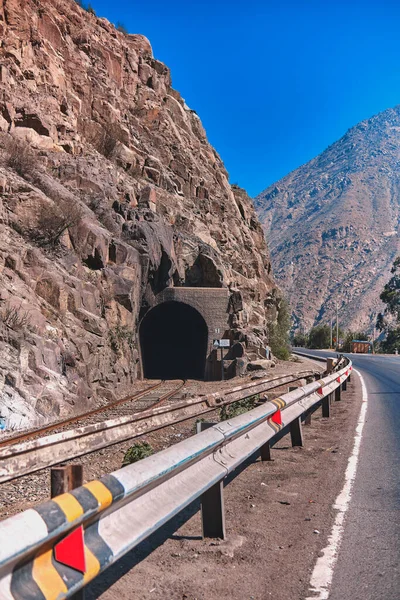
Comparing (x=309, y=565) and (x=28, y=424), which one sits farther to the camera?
(x=28, y=424)

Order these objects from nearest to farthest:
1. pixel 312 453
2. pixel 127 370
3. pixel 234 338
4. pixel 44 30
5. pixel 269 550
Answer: pixel 269 550, pixel 312 453, pixel 127 370, pixel 234 338, pixel 44 30

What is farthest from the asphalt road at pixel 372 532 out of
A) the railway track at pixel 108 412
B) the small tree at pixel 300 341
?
the small tree at pixel 300 341

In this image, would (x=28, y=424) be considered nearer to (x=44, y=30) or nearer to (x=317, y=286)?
(x=44, y=30)

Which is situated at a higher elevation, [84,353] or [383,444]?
[84,353]

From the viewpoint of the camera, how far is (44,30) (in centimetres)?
4359

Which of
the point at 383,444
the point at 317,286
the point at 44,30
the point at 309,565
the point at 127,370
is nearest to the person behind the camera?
the point at 309,565

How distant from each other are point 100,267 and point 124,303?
2200mm

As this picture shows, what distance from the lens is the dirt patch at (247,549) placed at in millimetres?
3849

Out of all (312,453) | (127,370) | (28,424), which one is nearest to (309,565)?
(312,453)

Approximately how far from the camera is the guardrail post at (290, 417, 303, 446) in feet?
30.9

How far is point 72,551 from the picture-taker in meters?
2.56

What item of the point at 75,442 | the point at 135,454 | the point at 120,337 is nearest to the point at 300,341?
the point at 120,337

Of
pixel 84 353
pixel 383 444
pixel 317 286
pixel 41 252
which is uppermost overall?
pixel 317 286

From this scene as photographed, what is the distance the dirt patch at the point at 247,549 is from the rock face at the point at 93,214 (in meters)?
9.50
